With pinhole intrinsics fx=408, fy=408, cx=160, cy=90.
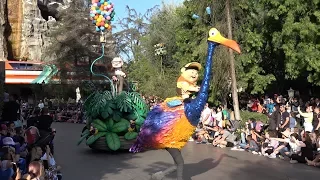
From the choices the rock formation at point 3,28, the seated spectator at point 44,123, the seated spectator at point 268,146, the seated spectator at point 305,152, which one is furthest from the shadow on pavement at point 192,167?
the rock formation at point 3,28

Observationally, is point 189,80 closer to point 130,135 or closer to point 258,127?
point 130,135

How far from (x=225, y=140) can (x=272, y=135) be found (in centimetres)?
190

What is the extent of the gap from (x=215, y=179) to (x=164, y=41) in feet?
81.3

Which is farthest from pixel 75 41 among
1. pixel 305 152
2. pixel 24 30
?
pixel 305 152

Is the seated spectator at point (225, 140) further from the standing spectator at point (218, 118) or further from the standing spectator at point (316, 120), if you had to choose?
the standing spectator at point (316, 120)

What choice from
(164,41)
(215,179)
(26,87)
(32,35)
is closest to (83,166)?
(215,179)

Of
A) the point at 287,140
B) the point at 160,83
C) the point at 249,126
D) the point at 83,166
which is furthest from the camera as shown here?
the point at 160,83

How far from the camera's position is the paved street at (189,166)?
30.0ft

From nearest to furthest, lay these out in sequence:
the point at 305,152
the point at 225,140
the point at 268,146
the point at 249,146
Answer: the point at 305,152 → the point at 268,146 → the point at 249,146 → the point at 225,140

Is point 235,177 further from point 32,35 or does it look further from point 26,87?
point 32,35

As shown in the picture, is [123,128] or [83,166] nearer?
[83,166]

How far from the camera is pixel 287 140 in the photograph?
37.0ft

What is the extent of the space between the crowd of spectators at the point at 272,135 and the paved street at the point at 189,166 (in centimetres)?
39

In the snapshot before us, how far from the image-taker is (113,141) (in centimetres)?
1198
